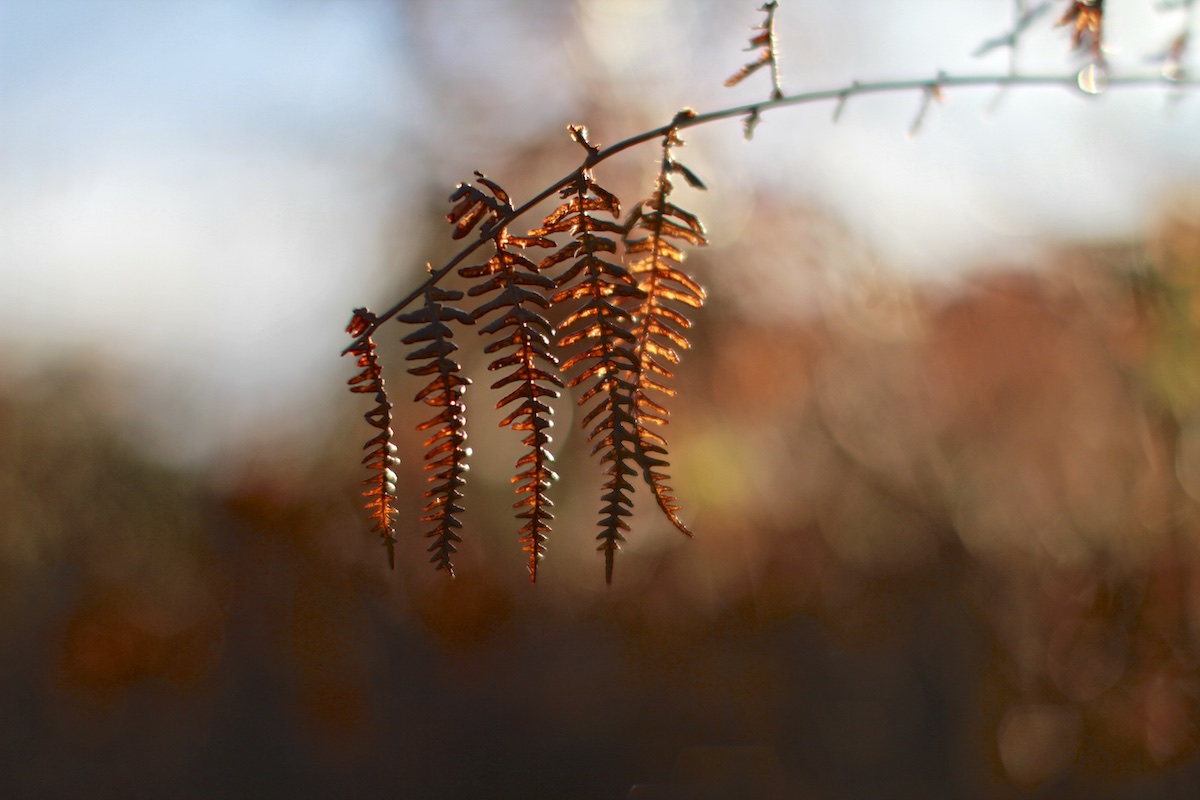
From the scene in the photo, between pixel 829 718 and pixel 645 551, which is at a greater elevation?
pixel 645 551

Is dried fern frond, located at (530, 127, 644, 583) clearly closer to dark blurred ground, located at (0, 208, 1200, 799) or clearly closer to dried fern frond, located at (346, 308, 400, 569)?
dried fern frond, located at (346, 308, 400, 569)

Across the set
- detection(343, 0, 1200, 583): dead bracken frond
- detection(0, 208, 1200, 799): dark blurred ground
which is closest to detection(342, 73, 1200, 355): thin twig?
detection(343, 0, 1200, 583): dead bracken frond

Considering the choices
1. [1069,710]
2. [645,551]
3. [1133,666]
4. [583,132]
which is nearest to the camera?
[583,132]

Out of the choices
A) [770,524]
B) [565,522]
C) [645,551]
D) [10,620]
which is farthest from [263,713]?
[770,524]

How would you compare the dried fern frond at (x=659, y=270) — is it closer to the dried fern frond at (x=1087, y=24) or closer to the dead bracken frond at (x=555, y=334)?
the dead bracken frond at (x=555, y=334)

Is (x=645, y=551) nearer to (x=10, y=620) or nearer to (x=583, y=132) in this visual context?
(x=10, y=620)

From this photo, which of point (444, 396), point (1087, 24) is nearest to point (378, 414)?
point (444, 396)
